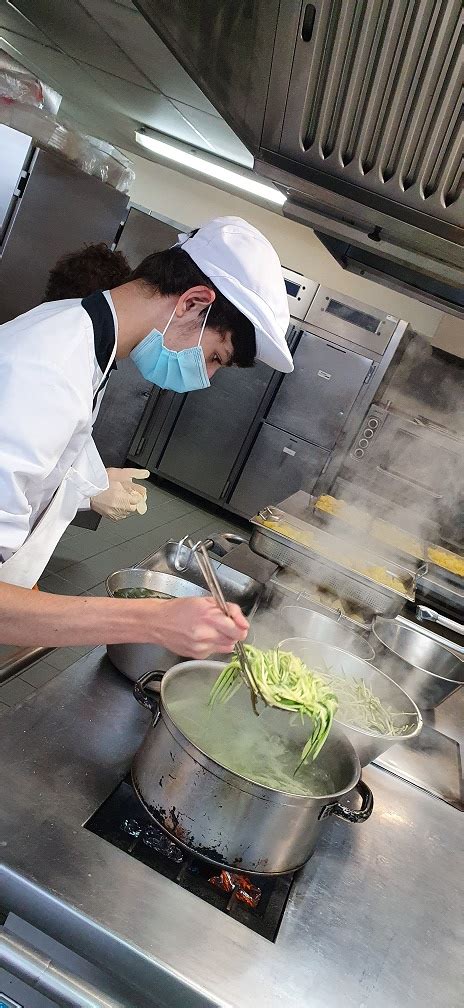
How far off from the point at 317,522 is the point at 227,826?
2.53 meters

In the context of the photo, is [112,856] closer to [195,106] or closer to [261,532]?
[261,532]

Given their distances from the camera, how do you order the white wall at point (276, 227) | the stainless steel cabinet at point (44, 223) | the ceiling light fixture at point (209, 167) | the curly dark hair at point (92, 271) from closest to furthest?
the curly dark hair at point (92, 271), the stainless steel cabinet at point (44, 223), the ceiling light fixture at point (209, 167), the white wall at point (276, 227)

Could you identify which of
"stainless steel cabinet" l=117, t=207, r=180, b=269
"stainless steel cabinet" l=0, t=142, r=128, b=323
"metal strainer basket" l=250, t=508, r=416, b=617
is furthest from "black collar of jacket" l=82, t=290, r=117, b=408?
"stainless steel cabinet" l=117, t=207, r=180, b=269

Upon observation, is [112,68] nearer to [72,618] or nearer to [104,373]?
[104,373]

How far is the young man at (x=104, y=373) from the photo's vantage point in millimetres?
1213

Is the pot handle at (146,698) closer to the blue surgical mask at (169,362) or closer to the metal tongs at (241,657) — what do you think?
the metal tongs at (241,657)

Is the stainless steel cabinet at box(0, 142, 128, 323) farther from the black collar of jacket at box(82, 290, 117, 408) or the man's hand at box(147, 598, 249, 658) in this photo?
the man's hand at box(147, 598, 249, 658)

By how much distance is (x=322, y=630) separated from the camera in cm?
203

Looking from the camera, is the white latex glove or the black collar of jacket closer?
the black collar of jacket

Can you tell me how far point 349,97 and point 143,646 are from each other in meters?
1.16

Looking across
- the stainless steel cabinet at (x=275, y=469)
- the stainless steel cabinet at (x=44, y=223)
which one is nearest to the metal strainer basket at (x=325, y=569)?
the stainless steel cabinet at (x=44, y=223)

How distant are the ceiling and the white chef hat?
3023 mm

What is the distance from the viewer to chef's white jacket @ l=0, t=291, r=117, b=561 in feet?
4.11

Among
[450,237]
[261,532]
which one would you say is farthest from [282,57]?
[261,532]
